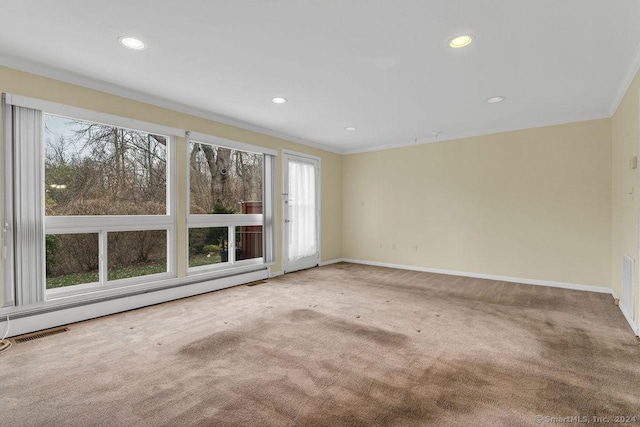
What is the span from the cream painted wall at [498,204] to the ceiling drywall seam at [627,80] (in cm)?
55

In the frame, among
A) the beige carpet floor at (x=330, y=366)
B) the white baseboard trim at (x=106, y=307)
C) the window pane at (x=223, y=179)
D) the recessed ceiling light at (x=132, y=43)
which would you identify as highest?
the recessed ceiling light at (x=132, y=43)

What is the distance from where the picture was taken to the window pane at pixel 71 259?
3250 millimetres

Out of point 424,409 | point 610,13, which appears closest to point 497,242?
point 610,13

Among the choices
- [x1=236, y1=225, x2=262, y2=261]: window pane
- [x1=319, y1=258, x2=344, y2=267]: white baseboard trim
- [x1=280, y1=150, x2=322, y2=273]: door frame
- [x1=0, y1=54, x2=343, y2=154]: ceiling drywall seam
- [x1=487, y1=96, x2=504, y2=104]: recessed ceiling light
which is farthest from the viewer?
[x1=319, y1=258, x2=344, y2=267]: white baseboard trim

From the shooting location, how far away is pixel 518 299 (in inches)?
164

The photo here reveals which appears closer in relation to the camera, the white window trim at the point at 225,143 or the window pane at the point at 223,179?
the white window trim at the point at 225,143

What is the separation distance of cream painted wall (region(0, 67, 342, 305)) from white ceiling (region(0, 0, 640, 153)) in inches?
4.5

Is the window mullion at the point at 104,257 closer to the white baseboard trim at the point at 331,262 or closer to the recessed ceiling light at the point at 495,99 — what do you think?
the white baseboard trim at the point at 331,262

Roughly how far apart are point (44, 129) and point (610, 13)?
199 inches

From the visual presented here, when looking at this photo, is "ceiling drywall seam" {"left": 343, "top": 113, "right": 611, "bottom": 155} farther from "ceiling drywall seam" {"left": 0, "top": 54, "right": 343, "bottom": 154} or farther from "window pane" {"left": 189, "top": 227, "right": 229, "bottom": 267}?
"window pane" {"left": 189, "top": 227, "right": 229, "bottom": 267}

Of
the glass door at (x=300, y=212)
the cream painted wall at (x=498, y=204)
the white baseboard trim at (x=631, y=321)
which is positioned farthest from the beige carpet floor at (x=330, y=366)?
the glass door at (x=300, y=212)

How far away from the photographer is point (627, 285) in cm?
343

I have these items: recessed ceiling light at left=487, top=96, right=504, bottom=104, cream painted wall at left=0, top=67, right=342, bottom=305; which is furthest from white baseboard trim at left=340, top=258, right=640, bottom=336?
recessed ceiling light at left=487, top=96, right=504, bottom=104

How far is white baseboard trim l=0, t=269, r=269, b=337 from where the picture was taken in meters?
2.98
